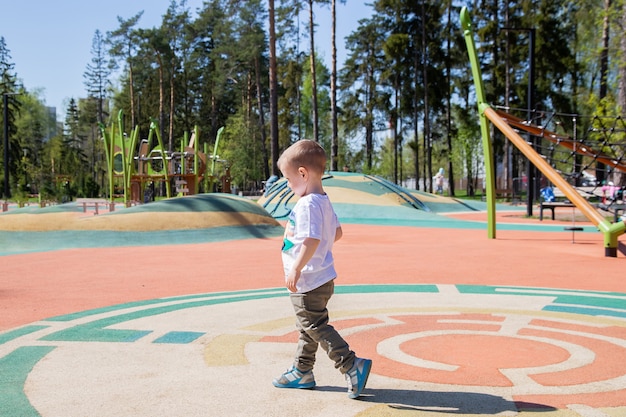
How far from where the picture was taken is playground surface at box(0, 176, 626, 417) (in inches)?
142

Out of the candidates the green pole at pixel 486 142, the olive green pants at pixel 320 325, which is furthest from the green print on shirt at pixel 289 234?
the green pole at pixel 486 142

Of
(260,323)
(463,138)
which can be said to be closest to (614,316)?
(260,323)

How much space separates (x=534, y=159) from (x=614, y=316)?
25.1 ft

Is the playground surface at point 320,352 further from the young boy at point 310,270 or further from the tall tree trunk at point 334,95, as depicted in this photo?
the tall tree trunk at point 334,95

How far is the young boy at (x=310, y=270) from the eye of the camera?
3641 millimetres

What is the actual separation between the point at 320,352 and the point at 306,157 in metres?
1.90

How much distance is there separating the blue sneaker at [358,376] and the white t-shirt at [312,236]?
1.76 ft

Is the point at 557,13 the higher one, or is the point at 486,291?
the point at 557,13

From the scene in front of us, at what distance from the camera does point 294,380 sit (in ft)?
12.6

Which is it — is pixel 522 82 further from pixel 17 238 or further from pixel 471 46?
pixel 17 238

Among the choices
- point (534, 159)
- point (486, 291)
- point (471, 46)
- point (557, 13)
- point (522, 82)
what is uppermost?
point (557, 13)

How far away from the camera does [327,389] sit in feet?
12.7

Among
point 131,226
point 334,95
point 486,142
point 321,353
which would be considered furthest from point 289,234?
point 334,95

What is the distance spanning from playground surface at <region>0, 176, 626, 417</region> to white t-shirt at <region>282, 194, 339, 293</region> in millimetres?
724
